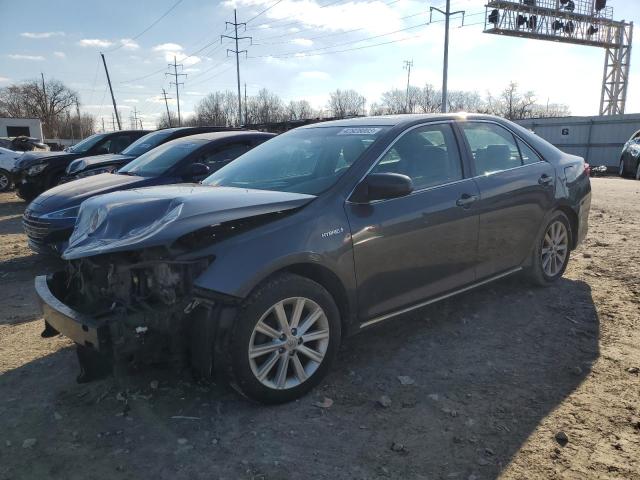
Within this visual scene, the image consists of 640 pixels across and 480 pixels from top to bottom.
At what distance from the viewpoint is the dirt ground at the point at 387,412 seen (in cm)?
255

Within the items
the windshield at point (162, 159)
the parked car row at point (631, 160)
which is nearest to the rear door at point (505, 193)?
the windshield at point (162, 159)

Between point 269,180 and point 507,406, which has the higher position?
point 269,180

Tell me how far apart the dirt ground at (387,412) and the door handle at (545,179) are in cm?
118

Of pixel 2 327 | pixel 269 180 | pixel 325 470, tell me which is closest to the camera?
pixel 325 470

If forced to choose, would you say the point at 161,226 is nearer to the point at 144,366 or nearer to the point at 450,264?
the point at 144,366

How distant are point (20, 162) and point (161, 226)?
11.2 m

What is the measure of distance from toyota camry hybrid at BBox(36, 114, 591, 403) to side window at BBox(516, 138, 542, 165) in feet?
0.97

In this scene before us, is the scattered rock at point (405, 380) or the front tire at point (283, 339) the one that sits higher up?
the front tire at point (283, 339)

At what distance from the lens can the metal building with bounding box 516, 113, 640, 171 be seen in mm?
26547

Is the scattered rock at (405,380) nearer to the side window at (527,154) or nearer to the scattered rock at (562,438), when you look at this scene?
the scattered rock at (562,438)

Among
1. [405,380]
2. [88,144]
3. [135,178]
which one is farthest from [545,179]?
[88,144]

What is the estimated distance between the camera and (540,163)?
15.8 feet

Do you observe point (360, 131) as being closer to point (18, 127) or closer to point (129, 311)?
point (129, 311)

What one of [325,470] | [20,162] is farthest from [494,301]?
[20,162]
